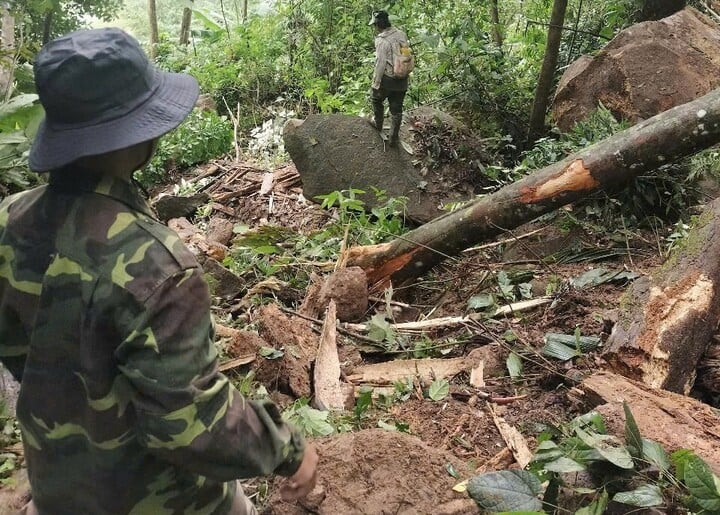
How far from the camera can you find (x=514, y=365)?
12.7ft

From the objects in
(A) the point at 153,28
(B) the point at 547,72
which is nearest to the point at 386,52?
(B) the point at 547,72

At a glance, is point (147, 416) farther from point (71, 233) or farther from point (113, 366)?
point (71, 233)

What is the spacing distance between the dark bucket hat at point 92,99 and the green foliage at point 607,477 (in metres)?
1.68

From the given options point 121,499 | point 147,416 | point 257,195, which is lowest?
point 257,195

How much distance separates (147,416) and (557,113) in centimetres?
693

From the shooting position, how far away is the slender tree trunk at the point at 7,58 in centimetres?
501

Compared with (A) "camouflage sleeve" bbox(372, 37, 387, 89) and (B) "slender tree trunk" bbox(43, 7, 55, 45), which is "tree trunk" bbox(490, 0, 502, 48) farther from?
(B) "slender tree trunk" bbox(43, 7, 55, 45)

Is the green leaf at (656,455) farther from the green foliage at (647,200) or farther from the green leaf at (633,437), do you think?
the green foliage at (647,200)

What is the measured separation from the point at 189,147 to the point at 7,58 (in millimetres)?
3823

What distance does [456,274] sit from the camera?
538cm

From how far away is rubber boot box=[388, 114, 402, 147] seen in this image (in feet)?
24.6

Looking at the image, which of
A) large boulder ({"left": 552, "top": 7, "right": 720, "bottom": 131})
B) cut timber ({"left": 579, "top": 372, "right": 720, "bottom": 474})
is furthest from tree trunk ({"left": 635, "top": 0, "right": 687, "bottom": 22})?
cut timber ({"left": 579, "top": 372, "right": 720, "bottom": 474})

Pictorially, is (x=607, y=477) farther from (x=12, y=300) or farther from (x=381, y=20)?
(x=381, y=20)

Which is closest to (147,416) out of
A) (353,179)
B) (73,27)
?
(353,179)
